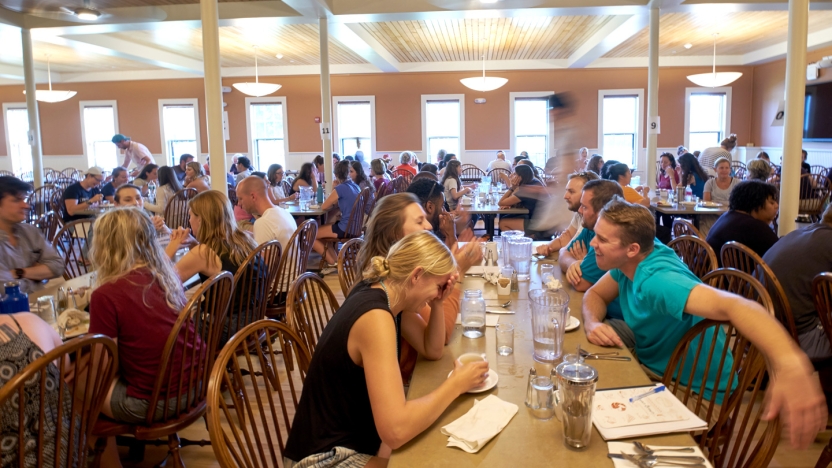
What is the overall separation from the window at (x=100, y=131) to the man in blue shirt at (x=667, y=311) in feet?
44.0

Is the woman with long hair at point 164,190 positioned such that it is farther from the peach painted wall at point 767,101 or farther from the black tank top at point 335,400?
the peach painted wall at point 767,101

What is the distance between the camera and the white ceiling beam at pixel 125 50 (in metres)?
8.06

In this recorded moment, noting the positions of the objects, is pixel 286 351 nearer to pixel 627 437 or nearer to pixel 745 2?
pixel 627 437

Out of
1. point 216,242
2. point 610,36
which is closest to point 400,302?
point 216,242

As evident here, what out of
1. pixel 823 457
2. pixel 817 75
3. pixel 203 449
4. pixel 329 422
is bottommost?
pixel 203 449

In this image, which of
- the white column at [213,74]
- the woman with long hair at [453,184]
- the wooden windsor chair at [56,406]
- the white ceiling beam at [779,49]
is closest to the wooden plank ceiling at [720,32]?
the white ceiling beam at [779,49]

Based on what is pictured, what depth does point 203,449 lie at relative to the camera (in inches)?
100

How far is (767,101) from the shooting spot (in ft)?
36.9

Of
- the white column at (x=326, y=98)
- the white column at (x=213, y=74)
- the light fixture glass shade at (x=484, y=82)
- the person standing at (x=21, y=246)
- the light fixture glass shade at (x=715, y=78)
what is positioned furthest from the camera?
the light fixture glass shade at (x=484, y=82)

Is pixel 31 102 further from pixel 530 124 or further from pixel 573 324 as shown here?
pixel 530 124

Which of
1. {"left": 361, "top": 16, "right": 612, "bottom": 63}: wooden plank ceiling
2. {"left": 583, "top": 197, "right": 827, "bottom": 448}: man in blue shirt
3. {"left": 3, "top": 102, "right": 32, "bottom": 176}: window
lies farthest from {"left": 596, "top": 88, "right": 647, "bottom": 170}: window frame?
{"left": 3, "top": 102, "right": 32, "bottom": 176}: window

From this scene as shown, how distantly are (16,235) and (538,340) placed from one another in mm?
2923

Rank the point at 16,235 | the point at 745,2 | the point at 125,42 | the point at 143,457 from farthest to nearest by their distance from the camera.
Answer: the point at 125,42
the point at 745,2
the point at 16,235
the point at 143,457

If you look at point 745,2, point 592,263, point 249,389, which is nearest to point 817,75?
point 745,2
